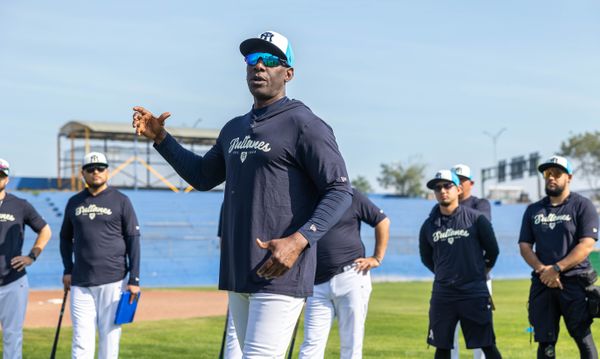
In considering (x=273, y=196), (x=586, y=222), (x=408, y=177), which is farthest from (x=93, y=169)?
(x=408, y=177)

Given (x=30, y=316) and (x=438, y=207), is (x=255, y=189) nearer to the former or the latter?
(x=438, y=207)

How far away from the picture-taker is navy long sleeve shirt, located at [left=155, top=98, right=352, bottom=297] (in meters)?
4.48

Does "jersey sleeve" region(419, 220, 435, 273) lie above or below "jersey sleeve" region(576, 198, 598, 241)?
below

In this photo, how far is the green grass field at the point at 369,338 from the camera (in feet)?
42.3

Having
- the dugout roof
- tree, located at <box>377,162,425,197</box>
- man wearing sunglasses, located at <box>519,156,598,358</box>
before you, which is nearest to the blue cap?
man wearing sunglasses, located at <box>519,156,598,358</box>

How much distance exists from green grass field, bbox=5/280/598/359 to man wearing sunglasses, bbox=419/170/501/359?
138 inches

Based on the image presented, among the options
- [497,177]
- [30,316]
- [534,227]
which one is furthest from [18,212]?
[497,177]

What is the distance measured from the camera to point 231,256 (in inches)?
181

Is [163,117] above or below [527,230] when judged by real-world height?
above

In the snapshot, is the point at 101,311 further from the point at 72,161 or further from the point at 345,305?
the point at 72,161

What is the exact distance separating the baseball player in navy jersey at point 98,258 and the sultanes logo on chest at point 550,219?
417 centimetres

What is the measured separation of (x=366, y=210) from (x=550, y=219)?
1.88 meters

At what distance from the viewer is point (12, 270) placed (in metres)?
9.95

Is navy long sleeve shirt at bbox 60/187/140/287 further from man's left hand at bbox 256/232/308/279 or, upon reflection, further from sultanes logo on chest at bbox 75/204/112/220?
man's left hand at bbox 256/232/308/279
